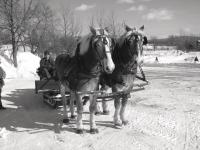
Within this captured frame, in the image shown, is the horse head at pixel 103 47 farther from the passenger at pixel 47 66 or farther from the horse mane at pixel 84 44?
the passenger at pixel 47 66

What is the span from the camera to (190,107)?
823 centimetres

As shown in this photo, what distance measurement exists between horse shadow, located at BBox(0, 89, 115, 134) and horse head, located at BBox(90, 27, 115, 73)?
208cm

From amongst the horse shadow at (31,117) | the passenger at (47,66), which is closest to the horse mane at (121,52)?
the horse shadow at (31,117)

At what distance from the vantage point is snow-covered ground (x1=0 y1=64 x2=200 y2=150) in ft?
17.6

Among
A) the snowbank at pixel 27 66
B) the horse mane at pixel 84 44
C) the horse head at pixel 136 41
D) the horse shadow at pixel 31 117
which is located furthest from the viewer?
the snowbank at pixel 27 66

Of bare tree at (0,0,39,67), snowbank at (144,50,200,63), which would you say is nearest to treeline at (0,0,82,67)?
bare tree at (0,0,39,67)

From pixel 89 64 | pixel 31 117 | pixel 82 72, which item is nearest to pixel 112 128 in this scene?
pixel 82 72

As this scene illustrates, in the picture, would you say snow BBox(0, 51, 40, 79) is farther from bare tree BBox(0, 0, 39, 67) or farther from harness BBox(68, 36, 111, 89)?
harness BBox(68, 36, 111, 89)

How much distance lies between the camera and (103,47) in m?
Result: 5.07

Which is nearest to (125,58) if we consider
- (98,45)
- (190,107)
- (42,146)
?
(98,45)

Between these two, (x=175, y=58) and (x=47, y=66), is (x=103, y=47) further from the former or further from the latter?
(x=175, y=58)

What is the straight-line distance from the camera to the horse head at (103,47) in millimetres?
4988

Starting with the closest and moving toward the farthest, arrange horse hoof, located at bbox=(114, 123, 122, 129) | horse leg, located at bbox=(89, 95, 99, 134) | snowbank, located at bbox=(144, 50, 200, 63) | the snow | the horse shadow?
horse leg, located at bbox=(89, 95, 99, 134), horse hoof, located at bbox=(114, 123, 122, 129), the horse shadow, the snow, snowbank, located at bbox=(144, 50, 200, 63)

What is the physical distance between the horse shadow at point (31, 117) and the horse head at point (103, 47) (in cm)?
208
